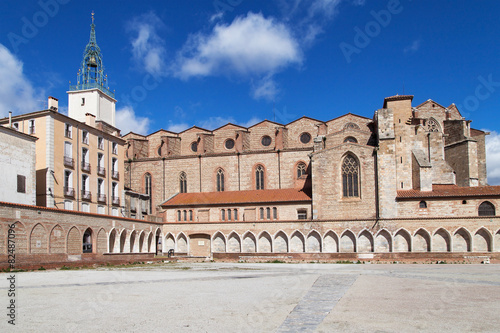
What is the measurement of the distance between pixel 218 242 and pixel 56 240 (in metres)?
19.1

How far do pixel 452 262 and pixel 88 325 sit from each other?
114ft

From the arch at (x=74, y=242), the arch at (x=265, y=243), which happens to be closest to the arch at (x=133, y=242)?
the arch at (x=74, y=242)

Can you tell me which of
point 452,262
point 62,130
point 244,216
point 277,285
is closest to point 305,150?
point 244,216

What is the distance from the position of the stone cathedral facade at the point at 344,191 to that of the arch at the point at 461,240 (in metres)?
0.08

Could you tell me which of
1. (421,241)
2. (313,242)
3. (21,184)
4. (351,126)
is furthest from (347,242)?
(21,184)

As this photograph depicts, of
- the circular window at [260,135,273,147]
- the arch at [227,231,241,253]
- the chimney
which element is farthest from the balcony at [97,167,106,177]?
the circular window at [260,135,273,147]

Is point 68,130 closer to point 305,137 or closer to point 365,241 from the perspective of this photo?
point 305,137

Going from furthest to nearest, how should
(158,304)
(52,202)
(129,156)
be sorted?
1. (129,156)
2. (52,202)
3. (158,304)

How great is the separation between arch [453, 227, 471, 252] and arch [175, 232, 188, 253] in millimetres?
25947

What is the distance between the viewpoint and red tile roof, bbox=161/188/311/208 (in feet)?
151

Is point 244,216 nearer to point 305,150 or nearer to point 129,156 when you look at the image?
point 305,150

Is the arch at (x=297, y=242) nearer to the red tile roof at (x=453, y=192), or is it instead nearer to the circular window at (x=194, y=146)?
the red tile roof at (x=453, y=192)

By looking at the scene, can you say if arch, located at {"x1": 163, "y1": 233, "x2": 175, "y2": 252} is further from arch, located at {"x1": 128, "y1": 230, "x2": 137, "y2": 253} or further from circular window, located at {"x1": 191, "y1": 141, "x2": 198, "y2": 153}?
circular window, located at {"x1": 191, "y1": 141, "x2": 198, "y2": 153}

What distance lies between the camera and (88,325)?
9.27m
